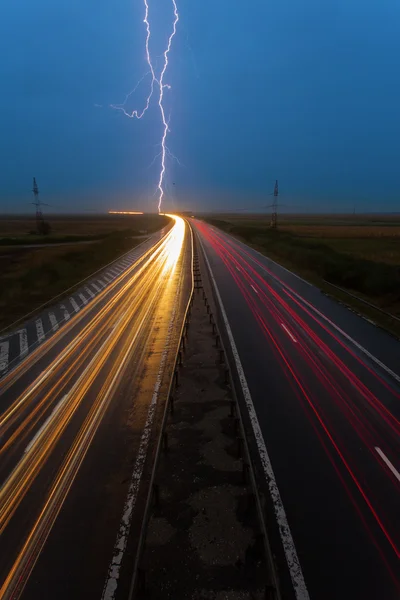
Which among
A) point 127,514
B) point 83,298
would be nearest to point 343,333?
point 127,514

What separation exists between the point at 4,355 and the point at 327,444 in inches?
566

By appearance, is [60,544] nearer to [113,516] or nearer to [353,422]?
[113,516]

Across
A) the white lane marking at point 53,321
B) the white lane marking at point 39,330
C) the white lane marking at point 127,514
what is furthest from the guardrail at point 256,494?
the white lane marking at point 53,321

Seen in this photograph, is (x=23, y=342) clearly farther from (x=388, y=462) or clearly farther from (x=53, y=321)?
(x=388, y=462)

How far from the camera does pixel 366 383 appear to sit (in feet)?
41.2

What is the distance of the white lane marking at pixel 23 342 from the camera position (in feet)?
51.1

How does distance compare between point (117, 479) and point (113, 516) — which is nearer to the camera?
point (113, 516)

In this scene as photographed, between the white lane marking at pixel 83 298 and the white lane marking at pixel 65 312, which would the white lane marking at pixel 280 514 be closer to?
the white lane marking at pixel 65 312

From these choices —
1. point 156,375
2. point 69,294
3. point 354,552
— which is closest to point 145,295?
point 69,294

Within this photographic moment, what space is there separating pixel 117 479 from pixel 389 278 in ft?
89.8

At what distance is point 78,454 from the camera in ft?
29.1

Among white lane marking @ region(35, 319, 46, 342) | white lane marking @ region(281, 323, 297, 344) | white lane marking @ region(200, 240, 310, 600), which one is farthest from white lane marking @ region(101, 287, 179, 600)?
white lane marking @ region(35, 319, 46, 342)

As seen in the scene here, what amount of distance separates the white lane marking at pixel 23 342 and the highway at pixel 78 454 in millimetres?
518

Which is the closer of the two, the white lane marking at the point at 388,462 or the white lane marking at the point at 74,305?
the white lane marking at the point at 388,462
